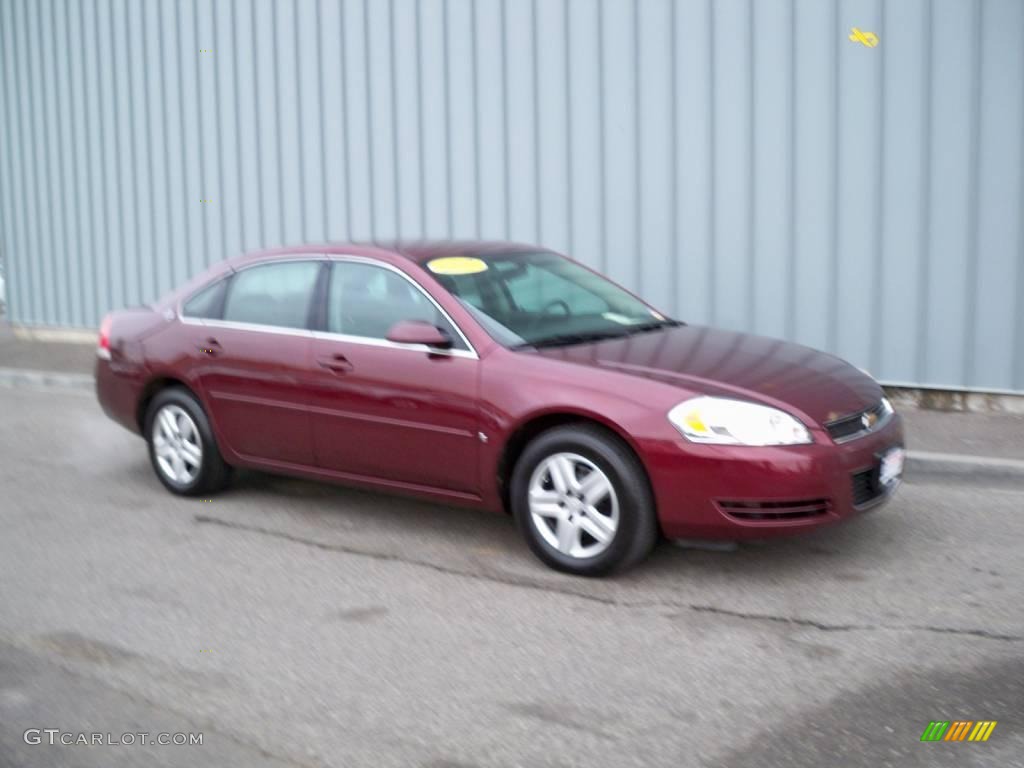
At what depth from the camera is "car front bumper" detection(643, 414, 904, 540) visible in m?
5.36

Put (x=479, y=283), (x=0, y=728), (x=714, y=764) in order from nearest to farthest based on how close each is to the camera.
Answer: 1. (x=714, y=764)
2. (x=0, y=728)
3. (x=479, y=283)

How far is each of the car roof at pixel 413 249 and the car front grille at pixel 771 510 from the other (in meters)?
2.10

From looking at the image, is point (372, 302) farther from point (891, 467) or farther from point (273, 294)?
point (891, 467)

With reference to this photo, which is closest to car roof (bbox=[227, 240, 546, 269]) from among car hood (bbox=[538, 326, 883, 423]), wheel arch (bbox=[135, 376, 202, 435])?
wheel arch (bbox=[135, 376, 202, 435])

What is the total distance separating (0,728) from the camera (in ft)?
14.0

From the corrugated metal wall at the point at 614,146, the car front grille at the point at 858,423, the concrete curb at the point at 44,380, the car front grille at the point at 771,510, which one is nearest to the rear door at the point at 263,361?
the car front grille at the point at 771,510

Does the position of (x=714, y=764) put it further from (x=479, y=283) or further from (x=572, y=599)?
(x=479, y=283)

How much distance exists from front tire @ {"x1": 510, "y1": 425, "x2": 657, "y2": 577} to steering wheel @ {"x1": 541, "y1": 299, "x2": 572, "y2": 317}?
89 centimetres

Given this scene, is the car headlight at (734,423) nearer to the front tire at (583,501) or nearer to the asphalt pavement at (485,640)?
the front tire at (583,501)

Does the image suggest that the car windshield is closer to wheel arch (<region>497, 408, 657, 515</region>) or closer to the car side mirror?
the car side mirror

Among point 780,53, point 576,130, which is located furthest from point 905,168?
point 576,130

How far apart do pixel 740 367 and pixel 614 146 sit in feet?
15.3

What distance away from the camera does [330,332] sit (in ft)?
21.9

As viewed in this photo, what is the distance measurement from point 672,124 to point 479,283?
3958mm
